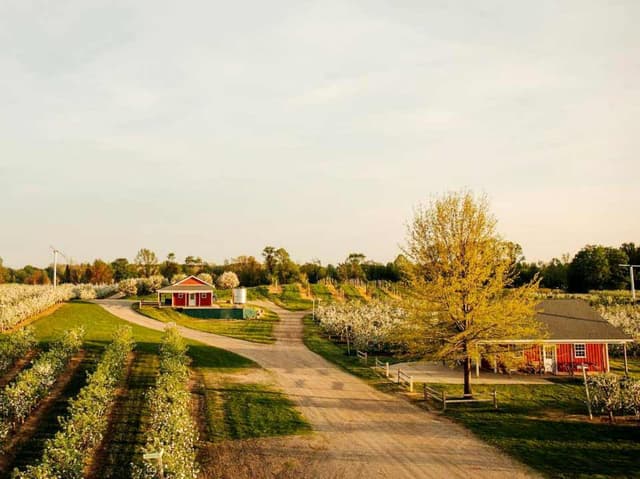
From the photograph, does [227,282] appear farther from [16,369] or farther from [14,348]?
[16,369]

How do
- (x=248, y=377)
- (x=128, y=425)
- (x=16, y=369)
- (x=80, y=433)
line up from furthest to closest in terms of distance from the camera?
(x=248, y=377) < (x=16, y=369) < (x=128, y=425) < (x=80, y=433)

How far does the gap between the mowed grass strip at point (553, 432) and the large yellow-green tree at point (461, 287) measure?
9.67ft

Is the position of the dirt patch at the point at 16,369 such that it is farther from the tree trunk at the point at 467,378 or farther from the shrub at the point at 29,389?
the tree trunk at the point at 467,378

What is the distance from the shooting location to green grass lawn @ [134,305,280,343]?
164ft

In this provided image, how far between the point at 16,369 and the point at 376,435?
22.1 metres

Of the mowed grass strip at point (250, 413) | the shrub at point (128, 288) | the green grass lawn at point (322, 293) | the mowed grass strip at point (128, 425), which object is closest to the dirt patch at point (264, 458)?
the mowed grass strip at point (250, 413)

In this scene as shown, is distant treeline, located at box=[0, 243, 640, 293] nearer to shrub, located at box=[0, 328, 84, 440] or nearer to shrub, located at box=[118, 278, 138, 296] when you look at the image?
shrub, located at box=[118, 278, 138, 296]

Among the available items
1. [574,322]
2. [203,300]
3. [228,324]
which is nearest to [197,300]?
[203,300]

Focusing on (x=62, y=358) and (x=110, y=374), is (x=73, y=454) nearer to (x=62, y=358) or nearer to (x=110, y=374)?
(x=110, y=374)

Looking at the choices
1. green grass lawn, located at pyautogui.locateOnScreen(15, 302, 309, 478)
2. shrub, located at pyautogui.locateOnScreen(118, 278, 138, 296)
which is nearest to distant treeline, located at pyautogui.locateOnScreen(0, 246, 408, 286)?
shrub, located at pyautogui.locateOnScreen(118, 278, 138, 296)

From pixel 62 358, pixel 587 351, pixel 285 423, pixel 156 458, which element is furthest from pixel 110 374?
pixel 587 351

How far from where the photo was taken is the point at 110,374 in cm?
2600

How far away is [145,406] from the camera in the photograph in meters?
24.5

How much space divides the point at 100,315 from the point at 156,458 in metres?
43.9
